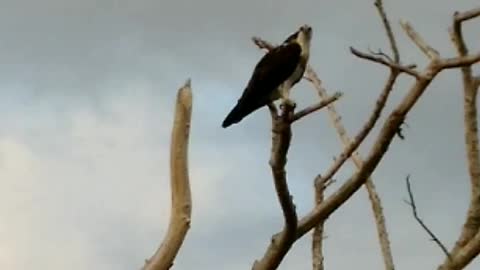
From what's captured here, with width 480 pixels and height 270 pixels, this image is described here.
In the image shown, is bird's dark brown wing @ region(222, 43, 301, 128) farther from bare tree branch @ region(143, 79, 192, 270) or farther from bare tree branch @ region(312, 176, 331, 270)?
bare tree branch @ region(143, 79, 192, 270)

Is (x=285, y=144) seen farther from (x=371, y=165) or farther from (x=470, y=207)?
(x=470, y=207)

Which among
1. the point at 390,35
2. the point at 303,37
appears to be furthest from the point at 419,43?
the point at 303,37

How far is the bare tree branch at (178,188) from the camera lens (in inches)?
119

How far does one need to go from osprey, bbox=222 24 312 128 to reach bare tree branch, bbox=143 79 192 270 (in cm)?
303

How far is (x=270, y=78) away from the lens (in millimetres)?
6625

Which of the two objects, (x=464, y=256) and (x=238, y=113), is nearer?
(x=464, y=256)

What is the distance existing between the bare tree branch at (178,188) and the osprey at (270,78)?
3029 mm

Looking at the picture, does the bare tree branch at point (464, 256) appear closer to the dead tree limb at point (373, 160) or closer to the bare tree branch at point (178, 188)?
the dead tree limb at point (373, 160)

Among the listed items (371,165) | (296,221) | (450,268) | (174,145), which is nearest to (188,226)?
(174,145)

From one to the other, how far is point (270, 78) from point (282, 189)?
3014 mm

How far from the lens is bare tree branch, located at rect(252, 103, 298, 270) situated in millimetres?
3395

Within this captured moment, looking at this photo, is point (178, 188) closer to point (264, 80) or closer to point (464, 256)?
point (464, 256)

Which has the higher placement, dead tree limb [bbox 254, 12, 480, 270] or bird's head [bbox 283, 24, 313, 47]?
bird's head [bbox 283, 24, 313, 47]

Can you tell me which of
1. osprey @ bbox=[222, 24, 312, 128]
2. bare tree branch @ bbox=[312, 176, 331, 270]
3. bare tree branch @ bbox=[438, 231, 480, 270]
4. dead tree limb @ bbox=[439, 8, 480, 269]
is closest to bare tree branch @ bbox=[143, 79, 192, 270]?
bare tree branch @ bbox=[438, 231, 480, 270]
